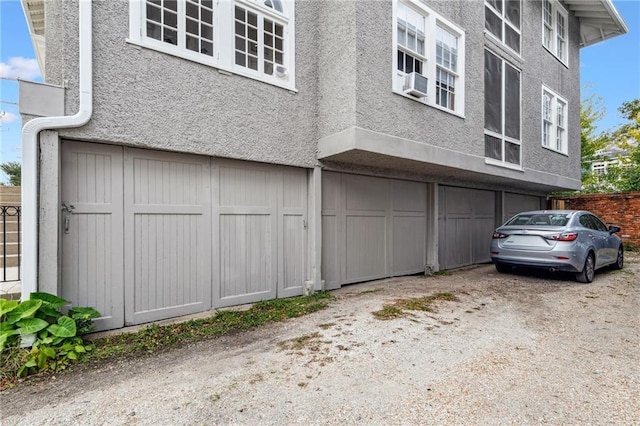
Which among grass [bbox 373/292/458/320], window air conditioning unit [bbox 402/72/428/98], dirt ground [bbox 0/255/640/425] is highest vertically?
window air conditioning unit [bbox 402/72/428/98]

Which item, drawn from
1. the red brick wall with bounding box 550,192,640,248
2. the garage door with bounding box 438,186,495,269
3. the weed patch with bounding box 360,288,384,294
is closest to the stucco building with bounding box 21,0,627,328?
the garage door with bounding box 438,186,495,269

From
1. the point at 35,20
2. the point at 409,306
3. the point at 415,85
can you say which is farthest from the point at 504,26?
the point at 35,20

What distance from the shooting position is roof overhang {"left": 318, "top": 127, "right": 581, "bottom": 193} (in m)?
5.30

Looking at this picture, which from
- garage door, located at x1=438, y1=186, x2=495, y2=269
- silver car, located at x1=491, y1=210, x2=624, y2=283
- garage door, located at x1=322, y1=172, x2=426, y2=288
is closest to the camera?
garage door, located at x1=322, y1=172, x2=426, y2=288

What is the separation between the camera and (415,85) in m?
5.97

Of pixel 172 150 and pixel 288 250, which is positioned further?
pixel 288 250

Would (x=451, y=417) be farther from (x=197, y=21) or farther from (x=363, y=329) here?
(x=197, y=21)

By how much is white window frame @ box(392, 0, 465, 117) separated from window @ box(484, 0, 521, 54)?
74.4 inches

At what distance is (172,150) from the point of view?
4449mm

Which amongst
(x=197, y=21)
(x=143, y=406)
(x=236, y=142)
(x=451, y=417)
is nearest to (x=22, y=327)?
(x=143, y=406)

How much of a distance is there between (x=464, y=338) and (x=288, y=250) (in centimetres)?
308

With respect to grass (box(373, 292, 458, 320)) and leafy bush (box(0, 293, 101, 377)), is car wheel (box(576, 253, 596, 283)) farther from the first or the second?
leafy bush (box(0, 293, 101, 377))

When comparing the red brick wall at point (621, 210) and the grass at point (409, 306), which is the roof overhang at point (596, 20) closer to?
the red brick wall at point (621, 210)

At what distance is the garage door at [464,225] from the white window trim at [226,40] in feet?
17.4
